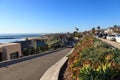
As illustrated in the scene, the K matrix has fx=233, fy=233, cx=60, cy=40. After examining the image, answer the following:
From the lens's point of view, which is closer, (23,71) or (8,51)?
(23,71)

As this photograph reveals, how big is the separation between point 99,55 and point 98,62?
0.92m

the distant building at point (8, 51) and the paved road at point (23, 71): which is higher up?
the paved road at point (23, 71)

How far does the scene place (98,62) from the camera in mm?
8117

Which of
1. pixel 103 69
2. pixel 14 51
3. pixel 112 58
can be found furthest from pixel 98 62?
pixel 14 51

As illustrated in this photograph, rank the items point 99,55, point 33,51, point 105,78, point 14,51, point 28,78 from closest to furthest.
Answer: point 105,78 < point 99,55 < point 28,78 < point 14,51 < point 33,51

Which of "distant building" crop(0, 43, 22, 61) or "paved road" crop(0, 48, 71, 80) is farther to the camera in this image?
"distant building" crop(0, 43, 22, 61)

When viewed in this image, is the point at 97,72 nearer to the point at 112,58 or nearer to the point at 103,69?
the point at 103,69

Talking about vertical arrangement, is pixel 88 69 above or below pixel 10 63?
above

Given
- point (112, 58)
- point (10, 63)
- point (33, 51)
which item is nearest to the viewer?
point (112, 58)

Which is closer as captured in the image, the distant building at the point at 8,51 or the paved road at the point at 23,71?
the paved road at the point at 23,71

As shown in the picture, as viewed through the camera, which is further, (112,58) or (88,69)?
(112,58)

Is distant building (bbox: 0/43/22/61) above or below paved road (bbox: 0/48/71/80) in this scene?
below

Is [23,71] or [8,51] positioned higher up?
[23,71]

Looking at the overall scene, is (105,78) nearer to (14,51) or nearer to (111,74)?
(111,74)
